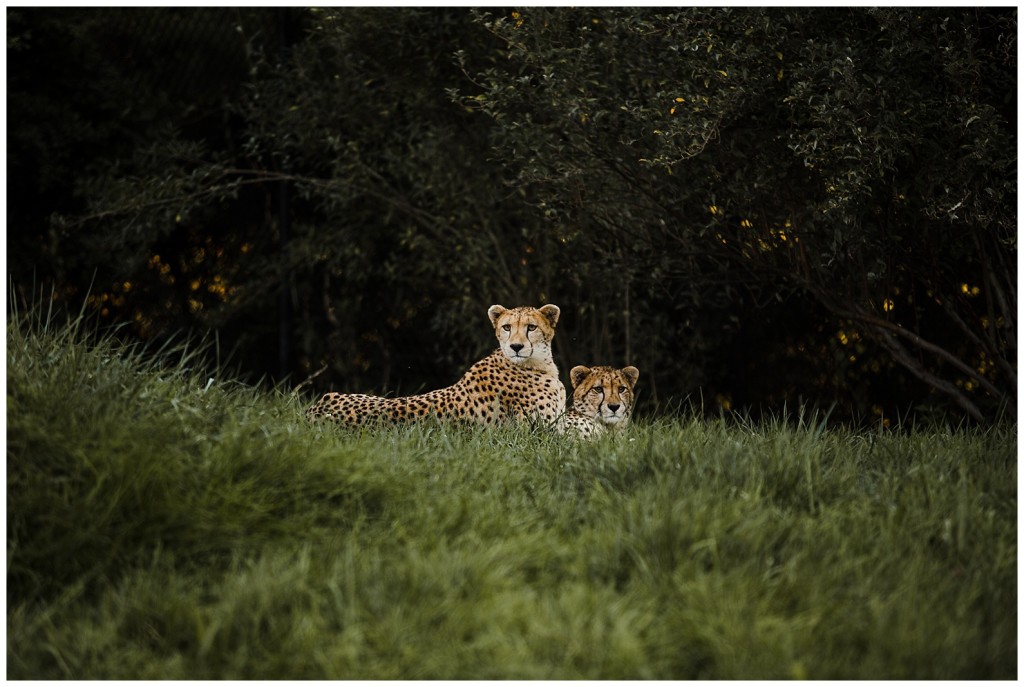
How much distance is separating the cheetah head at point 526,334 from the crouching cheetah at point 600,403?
19 centimetres

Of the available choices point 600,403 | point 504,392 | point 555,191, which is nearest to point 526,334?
point 504,392

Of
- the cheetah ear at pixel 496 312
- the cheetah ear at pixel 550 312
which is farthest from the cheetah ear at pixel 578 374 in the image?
the cheetah ear at pixel 496 312

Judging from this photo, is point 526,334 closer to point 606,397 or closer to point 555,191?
point 606,397

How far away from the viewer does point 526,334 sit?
16.2 ft

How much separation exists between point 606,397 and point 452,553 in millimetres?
1710

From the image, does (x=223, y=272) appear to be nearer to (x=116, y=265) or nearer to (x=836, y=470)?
(x=116, y=265)

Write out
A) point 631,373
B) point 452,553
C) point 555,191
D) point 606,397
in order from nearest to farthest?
point 452,553
point 606,397
point 631,373
point 555,191

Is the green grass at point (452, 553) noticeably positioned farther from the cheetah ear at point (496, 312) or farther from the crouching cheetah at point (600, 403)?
the cheetah ear at point (496, 312)

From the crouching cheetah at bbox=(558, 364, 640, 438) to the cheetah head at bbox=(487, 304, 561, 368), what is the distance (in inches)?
7.6

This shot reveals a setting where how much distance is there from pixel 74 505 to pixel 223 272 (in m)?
5.20

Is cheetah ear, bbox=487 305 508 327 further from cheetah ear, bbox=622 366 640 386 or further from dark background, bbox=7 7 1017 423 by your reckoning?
dark background, bbox=7 7 1017 423

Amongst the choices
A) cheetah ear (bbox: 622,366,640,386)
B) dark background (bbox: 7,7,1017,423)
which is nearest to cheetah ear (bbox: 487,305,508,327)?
cheetah ear (bbox: 622,366,640,386)

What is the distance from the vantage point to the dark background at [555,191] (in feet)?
16.1

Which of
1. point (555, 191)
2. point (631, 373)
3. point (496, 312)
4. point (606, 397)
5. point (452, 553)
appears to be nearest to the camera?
point (452, 553)
